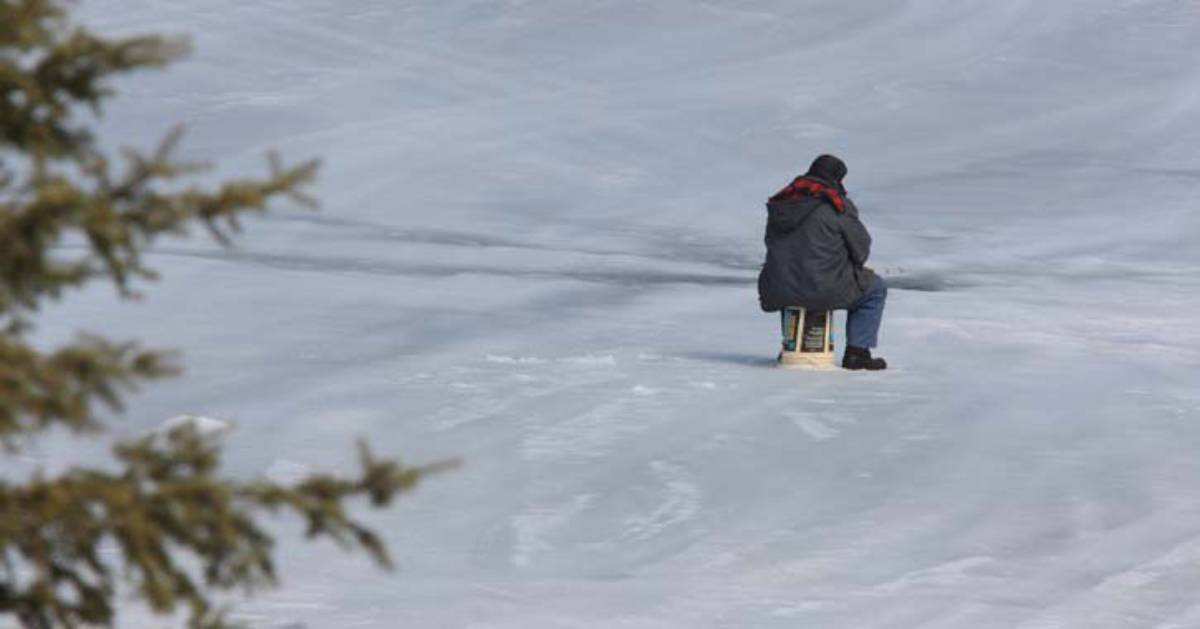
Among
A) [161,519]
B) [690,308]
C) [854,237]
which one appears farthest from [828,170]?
[161,519]

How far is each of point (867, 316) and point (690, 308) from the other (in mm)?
3777

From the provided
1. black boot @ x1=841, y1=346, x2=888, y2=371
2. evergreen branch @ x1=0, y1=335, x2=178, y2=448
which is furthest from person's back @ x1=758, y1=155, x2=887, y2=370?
evergreen branch @ x1=0, y1=335, x2=178, y2=448

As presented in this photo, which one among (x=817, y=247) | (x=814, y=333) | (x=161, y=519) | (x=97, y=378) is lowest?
(x=814, y=333)

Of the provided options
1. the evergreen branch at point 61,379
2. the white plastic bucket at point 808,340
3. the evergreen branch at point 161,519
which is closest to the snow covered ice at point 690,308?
the white plastic bucket at point 808,340

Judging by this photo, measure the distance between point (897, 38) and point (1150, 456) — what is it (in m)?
21.5

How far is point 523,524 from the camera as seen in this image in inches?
405

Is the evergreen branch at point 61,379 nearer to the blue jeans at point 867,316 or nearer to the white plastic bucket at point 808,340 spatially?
the blue jeans at point 867,316

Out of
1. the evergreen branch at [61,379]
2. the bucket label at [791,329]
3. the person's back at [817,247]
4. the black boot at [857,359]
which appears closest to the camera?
the evergreen branch at [61,379]

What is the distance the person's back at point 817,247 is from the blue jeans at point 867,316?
0.06 m

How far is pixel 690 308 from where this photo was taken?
18.3 meters

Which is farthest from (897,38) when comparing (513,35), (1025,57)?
(513,35)

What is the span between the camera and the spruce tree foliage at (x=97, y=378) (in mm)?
3359

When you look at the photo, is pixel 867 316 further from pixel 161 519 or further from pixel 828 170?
pixel 161 519

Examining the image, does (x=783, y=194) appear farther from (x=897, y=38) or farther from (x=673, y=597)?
(x=897, y=38)
